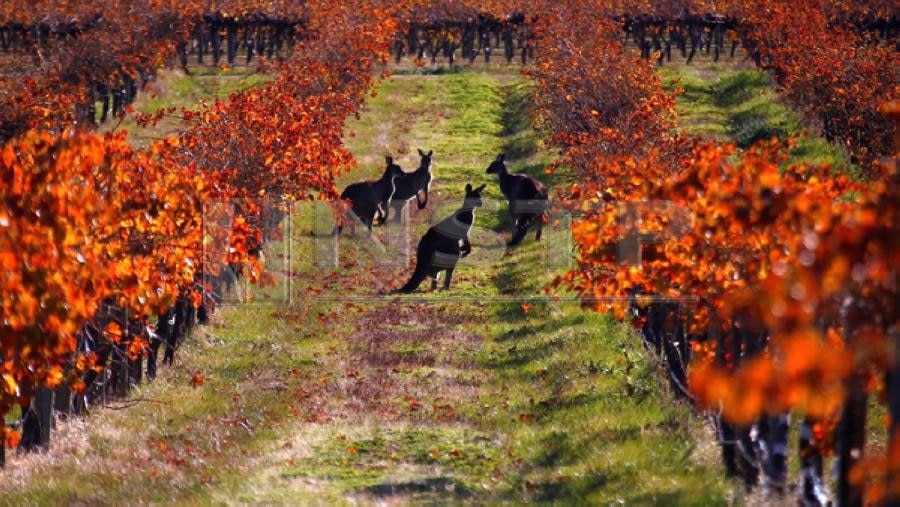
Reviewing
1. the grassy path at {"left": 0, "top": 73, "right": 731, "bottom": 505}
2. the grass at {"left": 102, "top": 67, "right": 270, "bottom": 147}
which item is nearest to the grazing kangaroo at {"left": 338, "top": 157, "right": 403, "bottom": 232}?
the grassy path at {"left": 0, "top": 73, "right": 731, "bottom": 505}

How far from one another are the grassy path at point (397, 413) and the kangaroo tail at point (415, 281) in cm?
23

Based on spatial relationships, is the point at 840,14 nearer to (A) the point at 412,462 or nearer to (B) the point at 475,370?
(B) the point at 475,370

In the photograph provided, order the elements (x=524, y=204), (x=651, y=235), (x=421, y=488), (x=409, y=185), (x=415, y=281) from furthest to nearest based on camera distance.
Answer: (x=409, y=185), (x=524, y=204), (x=415, y=281), (x=651, y=235), (x=421, y=488)

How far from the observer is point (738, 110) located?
1774 inches

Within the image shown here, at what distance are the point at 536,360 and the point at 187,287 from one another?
16.5 feet

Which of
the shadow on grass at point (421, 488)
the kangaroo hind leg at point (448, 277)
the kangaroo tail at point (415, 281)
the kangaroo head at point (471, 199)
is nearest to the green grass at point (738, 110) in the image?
the kangaroo head at point (471, 199)

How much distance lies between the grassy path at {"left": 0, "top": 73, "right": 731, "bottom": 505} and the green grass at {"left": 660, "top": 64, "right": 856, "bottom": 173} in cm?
1300

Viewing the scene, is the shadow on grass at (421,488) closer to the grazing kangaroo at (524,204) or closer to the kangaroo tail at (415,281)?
the kangaroo tail at (415,281)

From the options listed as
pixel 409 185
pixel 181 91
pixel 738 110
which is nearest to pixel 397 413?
pixel 409 185

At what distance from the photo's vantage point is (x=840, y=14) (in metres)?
58.6

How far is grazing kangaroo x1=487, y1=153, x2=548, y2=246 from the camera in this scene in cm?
2745

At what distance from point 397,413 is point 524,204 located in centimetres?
1181

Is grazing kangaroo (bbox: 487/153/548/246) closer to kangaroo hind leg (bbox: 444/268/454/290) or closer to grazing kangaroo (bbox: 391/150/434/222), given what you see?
grazing kangaroo (bbox: 391/150/434/222)

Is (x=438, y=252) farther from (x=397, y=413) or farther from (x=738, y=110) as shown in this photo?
(x=738, y=110)
